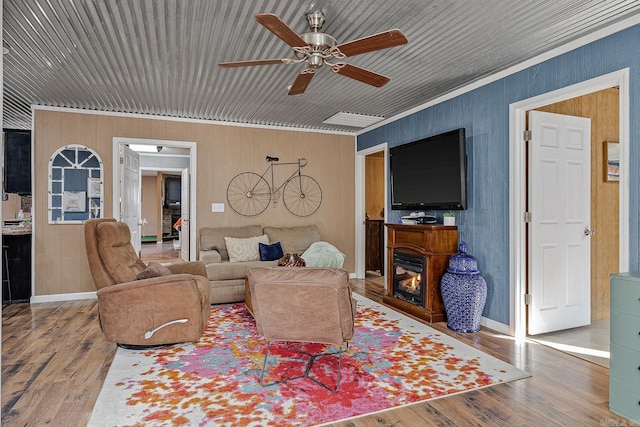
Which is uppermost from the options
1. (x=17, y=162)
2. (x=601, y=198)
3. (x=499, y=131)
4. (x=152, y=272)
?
(x=499, y=131)

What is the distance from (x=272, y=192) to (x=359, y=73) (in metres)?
3.39

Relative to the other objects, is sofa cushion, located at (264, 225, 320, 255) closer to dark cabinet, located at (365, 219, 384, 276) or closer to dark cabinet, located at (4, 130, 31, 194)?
dark cabinet, located at (365, 219, 384, 276)

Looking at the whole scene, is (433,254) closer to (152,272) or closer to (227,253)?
(152,272)

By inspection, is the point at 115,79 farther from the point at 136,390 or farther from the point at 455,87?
the point at 455,87

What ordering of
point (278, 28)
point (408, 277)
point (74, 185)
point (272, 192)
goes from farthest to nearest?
point (272, 192) → point (74, 185) → point (408, 277) → point (278, 28)

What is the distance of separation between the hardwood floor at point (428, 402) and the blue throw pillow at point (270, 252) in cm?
210

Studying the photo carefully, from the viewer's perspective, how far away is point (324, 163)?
6.44m

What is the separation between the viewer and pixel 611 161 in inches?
159

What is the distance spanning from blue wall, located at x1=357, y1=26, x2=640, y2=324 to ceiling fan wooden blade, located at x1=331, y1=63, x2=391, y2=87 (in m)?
1.43

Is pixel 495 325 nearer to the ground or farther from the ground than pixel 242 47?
nearer to the ground

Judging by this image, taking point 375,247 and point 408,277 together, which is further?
point 375,247

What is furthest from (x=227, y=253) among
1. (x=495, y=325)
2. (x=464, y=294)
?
(x=495, y=325)

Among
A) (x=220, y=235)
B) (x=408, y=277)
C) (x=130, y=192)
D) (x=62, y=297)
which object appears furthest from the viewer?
(x=130, y=192)

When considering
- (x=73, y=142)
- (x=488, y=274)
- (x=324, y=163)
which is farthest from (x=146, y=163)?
(x=488, y=274)
